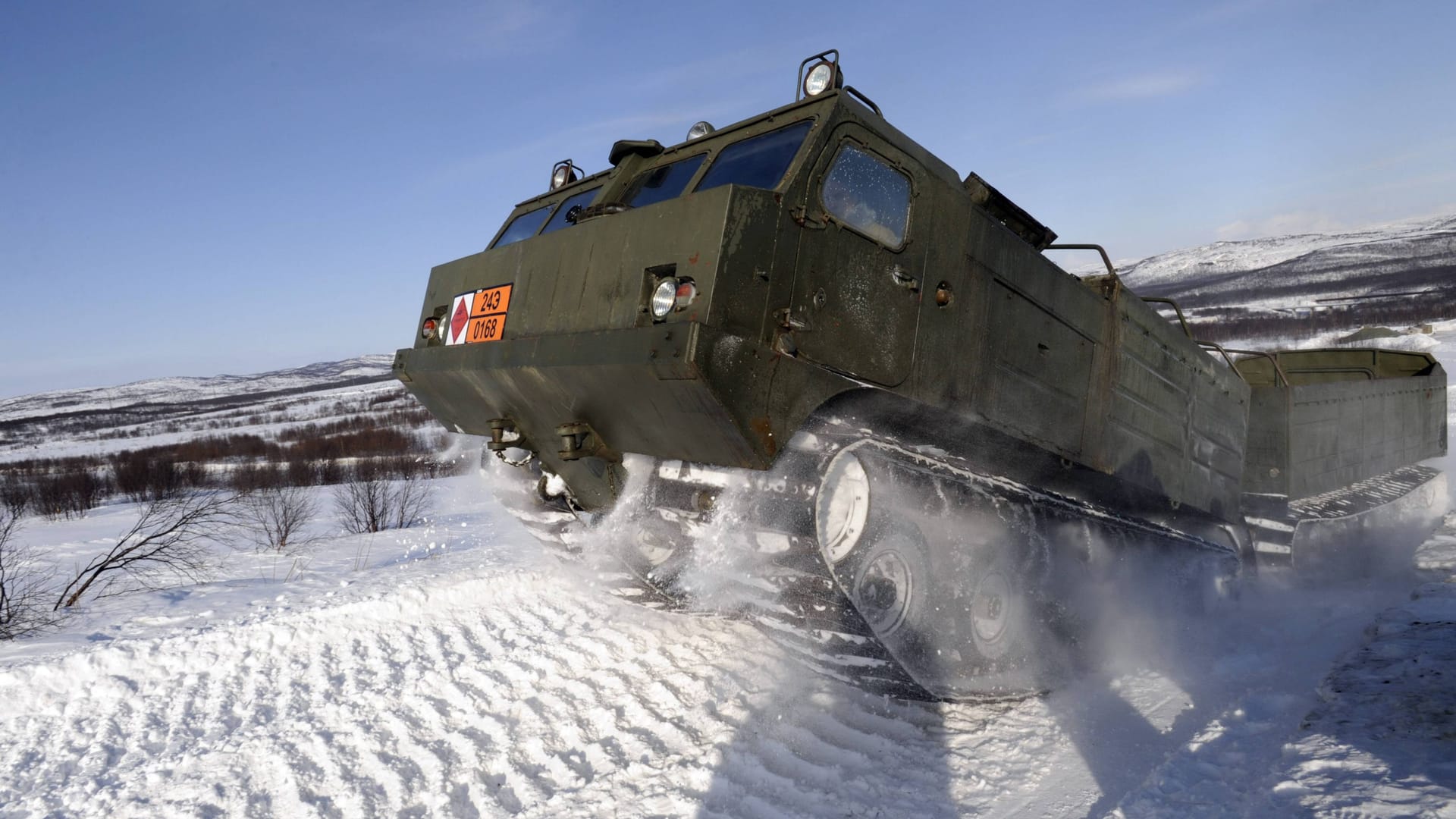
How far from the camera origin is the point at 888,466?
362 cm

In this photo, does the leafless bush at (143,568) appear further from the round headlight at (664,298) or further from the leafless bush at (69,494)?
the leafless bush at (69,494)

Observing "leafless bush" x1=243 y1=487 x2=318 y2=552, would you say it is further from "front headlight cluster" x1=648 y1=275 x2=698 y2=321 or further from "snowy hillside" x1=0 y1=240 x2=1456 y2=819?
"front headlight cluster" x1=648 y1=275 x2=698 y2=321

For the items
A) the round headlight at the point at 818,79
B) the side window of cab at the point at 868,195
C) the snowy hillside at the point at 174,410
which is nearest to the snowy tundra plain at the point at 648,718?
the side window of cab at the point at 868,195

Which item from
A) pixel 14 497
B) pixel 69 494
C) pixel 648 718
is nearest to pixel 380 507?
pixel 14 497

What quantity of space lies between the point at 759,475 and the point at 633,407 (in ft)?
1.87

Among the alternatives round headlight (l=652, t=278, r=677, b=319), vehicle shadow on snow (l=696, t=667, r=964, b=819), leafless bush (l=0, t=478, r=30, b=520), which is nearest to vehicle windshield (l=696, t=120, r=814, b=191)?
round headlight (l=652, t=278, r=677, b=319)

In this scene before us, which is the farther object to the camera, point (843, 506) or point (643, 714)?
point (643, 714)

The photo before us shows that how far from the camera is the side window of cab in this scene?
347 centimetres

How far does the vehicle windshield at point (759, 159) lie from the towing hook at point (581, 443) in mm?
1189

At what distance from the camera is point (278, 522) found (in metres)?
12.9

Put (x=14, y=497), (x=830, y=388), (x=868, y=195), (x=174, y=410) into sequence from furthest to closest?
1. (x=174, y=410)
2. (x=14, y=497)
3. (x=868, y=195)
4. (x=830, y=388)

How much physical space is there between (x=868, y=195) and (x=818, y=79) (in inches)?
25.8

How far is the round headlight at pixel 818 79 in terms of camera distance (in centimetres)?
378

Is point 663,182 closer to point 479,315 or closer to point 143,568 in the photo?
point 479,315
